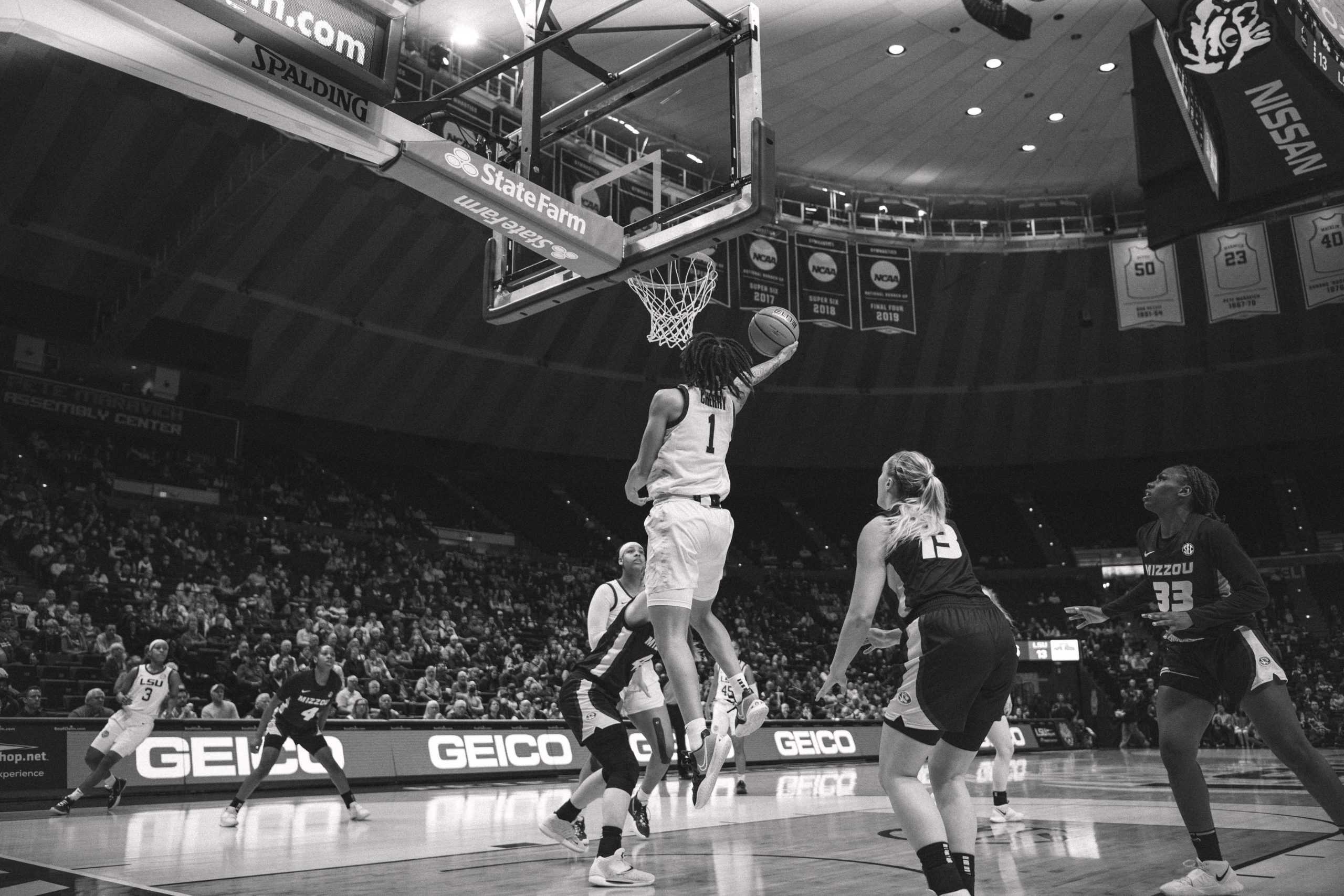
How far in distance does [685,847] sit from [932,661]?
147 inches

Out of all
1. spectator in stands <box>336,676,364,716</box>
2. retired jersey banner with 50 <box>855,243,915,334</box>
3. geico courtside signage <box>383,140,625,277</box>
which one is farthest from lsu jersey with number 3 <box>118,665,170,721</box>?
retired jersey banner with 50 <box>855,243,915,334</box>

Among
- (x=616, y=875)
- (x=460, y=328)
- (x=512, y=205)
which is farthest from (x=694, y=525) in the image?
(x=460, y=328)

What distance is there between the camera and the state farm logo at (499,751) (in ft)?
49.7

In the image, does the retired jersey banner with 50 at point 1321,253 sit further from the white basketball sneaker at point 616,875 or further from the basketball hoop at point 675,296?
the white basketball sneaker at point 616,875

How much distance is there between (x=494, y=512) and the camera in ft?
113

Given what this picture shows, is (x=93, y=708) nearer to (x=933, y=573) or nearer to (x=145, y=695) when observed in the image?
(x=145, y=695)

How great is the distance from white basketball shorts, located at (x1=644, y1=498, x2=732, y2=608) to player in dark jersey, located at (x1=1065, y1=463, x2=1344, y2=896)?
2.19 m

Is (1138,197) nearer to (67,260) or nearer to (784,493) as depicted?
(784,493)

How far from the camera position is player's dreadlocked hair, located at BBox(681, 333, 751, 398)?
522 cm

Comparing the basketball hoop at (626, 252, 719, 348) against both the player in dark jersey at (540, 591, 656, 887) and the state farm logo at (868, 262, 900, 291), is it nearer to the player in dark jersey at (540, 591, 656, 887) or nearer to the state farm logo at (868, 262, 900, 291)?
the player in dark jersey at (540, 591, 656, 887)

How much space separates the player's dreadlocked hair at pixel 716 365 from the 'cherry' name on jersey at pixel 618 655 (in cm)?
204

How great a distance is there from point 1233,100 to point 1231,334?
23840 mm

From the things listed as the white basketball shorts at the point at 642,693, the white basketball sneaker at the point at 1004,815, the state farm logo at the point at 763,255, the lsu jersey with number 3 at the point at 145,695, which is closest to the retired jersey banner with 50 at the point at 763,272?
the state farm logo at the point at 763,255

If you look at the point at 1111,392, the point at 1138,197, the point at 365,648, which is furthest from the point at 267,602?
the point at 1111,392
